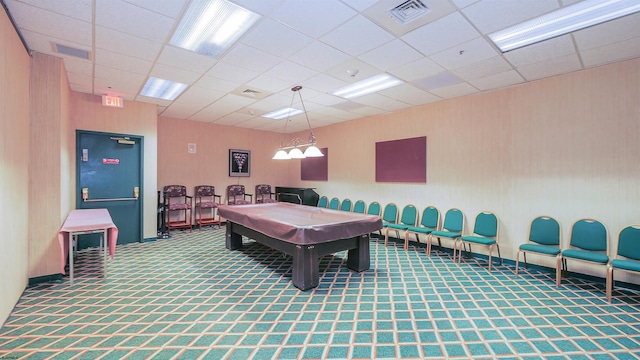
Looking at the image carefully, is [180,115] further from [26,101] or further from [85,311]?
[85,311]

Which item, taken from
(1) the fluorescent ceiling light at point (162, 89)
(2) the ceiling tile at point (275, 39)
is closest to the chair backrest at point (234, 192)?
(1) the fluorescent ceiling light at point (162, 89)

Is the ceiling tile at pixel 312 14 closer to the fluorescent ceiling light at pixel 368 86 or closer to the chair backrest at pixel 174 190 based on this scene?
the fluorescent ceiling light at pixel 368 86

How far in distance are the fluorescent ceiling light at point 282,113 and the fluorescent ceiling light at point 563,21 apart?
426 centimetres

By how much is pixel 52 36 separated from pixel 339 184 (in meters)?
6.23

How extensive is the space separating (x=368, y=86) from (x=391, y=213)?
2901 millimetres

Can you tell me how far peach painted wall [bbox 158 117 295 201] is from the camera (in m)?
7.33

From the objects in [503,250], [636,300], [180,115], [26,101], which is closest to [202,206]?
[180,115]

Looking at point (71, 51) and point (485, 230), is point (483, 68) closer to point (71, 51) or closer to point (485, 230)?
point (485, 230)

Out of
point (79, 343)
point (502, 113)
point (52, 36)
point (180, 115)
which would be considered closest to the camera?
point (79, 343)

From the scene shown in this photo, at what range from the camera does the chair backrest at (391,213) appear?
6.21 meters

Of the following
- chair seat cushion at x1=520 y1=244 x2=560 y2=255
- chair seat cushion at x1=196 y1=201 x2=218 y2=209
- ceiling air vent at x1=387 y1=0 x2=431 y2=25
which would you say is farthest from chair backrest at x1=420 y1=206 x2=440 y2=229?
chair seat cushion at x1=196 y1=201 x2=218 y2=209

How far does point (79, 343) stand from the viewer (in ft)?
7.66

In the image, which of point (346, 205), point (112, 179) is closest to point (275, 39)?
point (112, 179)

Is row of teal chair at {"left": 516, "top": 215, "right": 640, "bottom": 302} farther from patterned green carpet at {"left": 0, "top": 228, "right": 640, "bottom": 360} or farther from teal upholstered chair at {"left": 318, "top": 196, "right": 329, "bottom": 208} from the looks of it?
teal upholstered chair at {"left": 318, "top": 196, "right": 329, "bottom": 208}
